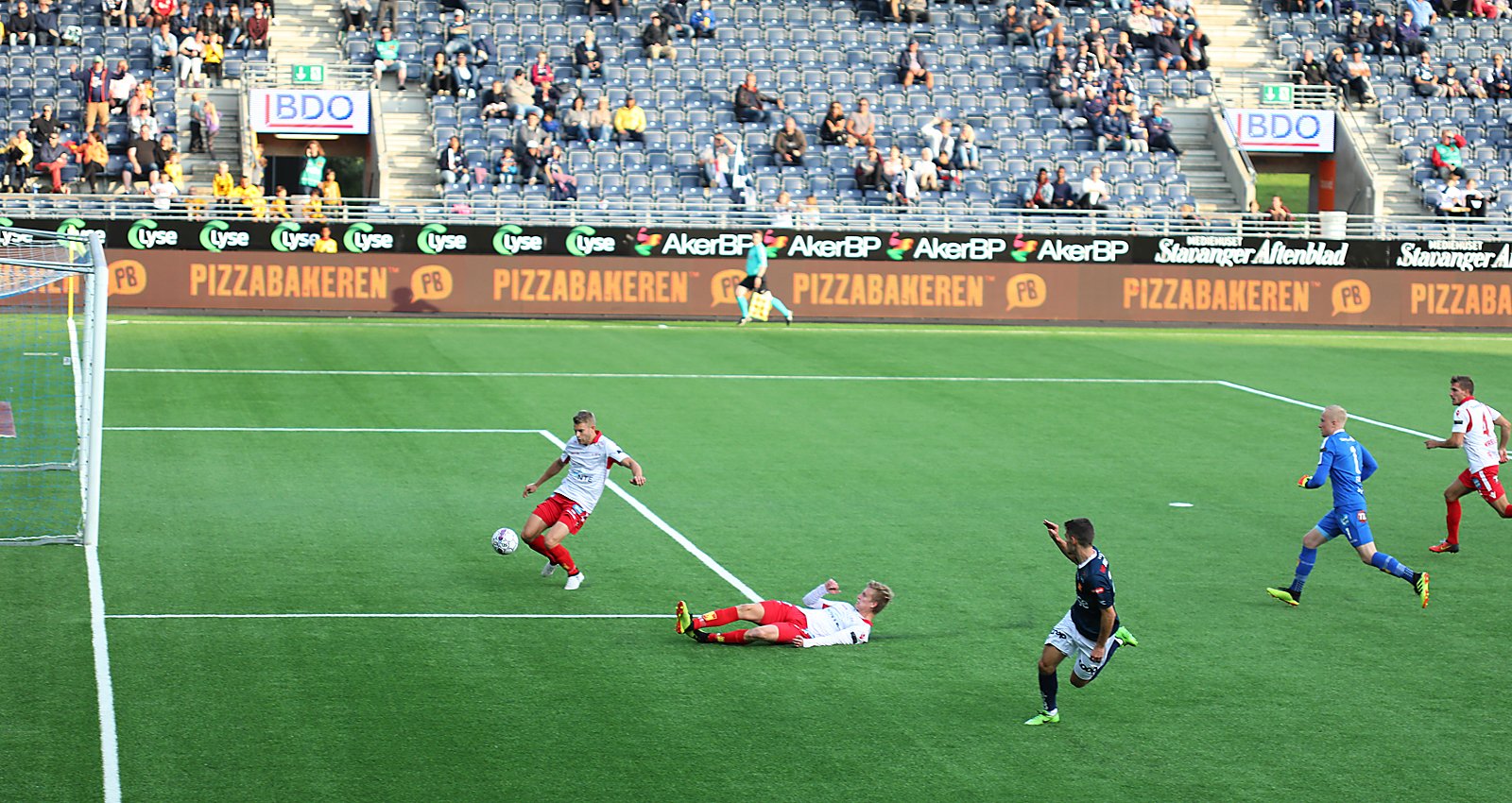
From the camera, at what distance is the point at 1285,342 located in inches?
1394

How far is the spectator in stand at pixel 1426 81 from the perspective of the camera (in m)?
48.9

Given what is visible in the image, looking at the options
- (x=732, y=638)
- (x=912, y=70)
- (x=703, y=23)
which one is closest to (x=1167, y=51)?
(x=912, y=70)

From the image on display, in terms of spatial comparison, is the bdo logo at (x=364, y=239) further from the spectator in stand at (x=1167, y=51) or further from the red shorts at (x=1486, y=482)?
the red shorts at (x=1486, y=482)

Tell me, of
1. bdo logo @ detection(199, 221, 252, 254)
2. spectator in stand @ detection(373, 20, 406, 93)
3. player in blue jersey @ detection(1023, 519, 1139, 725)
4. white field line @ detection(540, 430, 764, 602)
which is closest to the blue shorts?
player in blue jersey @ detection(1023, 519, 1139, 725)

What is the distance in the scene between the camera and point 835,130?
4322cm

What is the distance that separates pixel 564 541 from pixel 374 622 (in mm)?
3250

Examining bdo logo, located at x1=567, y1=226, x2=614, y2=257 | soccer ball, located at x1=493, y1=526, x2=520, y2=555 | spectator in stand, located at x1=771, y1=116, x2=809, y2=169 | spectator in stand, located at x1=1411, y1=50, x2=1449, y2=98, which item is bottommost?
soccer ball, located at x1=493, y1=526, x2=520, y2=555

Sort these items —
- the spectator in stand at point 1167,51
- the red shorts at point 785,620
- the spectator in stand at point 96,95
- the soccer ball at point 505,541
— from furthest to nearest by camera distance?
the spectator in stand at point 1167,51 → the spectator in stand at point 96,95 → the soccer ball at point 505,541 → the red shorts at point 785,620

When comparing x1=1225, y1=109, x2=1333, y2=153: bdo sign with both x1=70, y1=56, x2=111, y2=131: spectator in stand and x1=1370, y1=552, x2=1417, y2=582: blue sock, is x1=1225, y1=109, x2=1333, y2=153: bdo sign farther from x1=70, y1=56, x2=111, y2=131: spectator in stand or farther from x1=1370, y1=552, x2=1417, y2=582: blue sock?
x1=1370, y1=552, x2=1417, y2=582: blue sock

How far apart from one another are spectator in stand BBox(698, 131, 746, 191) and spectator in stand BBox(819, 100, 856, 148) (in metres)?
2.80

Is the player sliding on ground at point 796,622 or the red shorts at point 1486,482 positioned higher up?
the red shorts at point 1486,482

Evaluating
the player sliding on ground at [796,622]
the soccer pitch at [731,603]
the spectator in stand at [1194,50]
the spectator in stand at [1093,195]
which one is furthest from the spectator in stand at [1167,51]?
the player sliding on ground at [796,622]

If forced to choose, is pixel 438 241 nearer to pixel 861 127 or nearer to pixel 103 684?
pixel 861 127

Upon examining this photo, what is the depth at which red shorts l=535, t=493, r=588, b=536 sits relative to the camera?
45.6 ft
